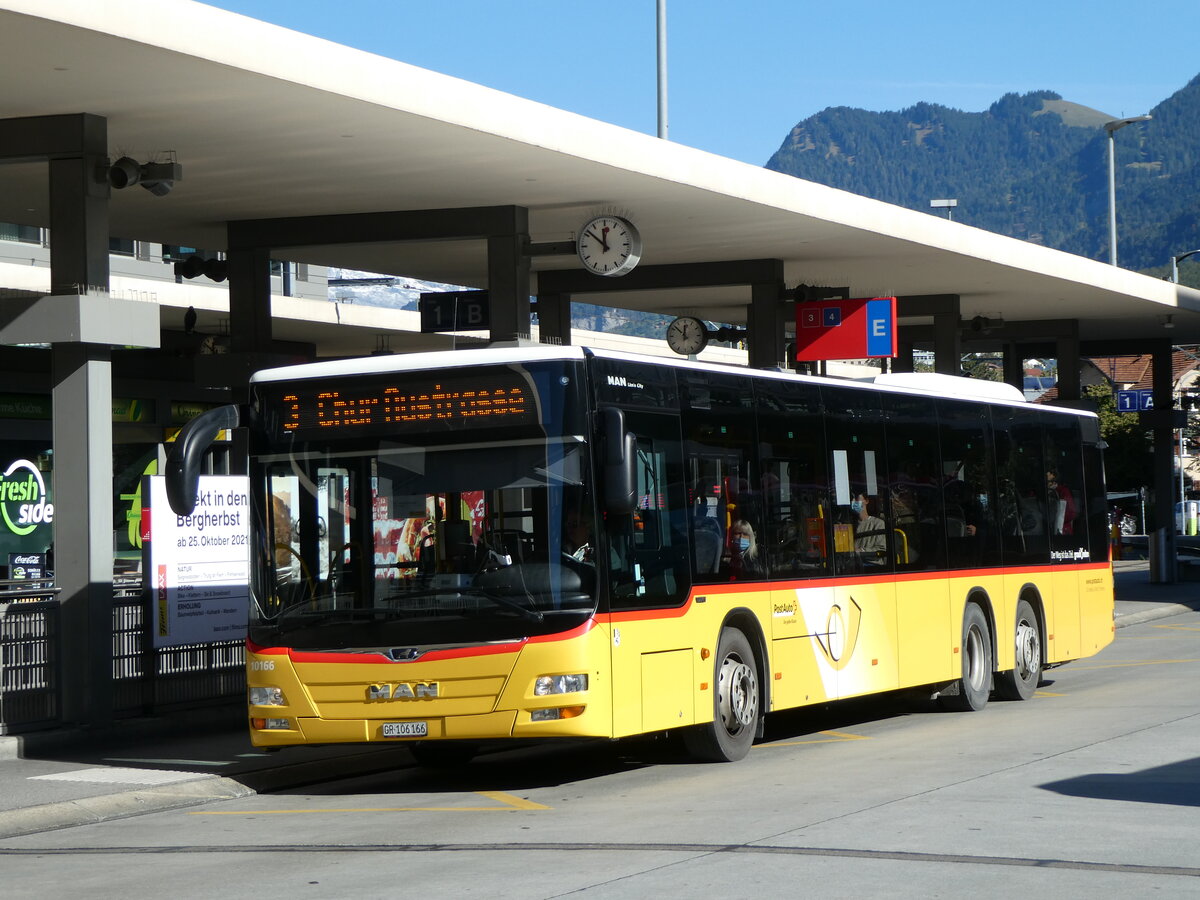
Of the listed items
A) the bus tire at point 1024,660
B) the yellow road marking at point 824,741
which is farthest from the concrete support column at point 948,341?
the yellow road marking at point 824,741

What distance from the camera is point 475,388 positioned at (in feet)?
39.3

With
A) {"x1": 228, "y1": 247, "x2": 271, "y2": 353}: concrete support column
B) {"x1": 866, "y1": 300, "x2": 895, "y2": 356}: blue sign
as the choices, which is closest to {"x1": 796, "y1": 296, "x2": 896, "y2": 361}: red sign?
{"x1": 866, "y1": 300, "x2": 895, "y2": 356}: blue sign

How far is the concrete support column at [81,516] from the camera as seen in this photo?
15070 mm

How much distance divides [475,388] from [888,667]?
18.9 feet

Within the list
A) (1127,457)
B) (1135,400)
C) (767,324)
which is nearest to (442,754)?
(767,324)

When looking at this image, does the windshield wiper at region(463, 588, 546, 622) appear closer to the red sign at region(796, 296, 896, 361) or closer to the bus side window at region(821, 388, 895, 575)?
the bus side window at region(821, 388, 895, 575)

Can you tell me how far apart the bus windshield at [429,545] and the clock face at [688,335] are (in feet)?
66.9

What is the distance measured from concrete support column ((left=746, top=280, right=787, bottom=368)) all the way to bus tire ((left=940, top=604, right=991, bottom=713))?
8.94 metres

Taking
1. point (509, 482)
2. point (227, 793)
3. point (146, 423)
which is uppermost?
point (146, 423)

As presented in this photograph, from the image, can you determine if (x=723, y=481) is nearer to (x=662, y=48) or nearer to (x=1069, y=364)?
(x=662, y=48)

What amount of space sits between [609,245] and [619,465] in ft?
31.2

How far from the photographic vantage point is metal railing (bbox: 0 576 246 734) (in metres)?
14.7

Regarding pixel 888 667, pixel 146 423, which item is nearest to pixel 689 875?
pixel 888 667

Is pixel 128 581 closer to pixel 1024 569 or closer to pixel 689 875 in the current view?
pixel 1024 569
